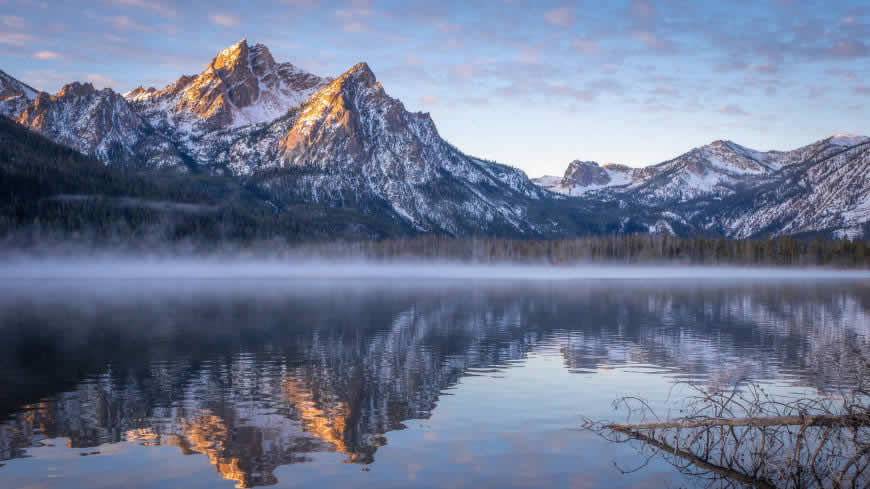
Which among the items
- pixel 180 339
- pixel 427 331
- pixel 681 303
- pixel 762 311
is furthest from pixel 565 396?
pixel 681 303

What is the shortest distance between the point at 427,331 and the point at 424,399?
28.0 meters

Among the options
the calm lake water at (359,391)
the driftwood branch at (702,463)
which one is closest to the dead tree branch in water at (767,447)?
the driftwood branch at (702,463)

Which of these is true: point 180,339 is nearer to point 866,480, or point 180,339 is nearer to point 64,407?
point 64,407

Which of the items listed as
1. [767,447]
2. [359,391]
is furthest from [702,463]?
[359,391]

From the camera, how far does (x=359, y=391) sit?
32031 mm

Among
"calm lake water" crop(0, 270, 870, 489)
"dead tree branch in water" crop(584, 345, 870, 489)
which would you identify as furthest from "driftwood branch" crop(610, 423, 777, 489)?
"calm lake water" crop(0, 270, 870, 489)

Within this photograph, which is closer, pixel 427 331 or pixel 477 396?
pixel 477 396

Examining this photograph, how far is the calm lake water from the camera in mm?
20484

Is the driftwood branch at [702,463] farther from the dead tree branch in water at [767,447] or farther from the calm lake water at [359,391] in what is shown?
the calm lake water at [359,391]

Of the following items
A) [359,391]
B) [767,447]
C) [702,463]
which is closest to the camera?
[702,463]

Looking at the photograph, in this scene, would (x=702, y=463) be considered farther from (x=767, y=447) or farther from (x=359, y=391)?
(x=359, y=391)

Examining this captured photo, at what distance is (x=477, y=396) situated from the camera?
31266 mm

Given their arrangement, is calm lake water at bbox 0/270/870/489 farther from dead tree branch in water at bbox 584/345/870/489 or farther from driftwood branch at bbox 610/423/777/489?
dead tree branch in water at bbox 584/345/870/489

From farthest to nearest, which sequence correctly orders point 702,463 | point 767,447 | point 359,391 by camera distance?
1. point 359,391
2. point 767,447
3. point 702,463
